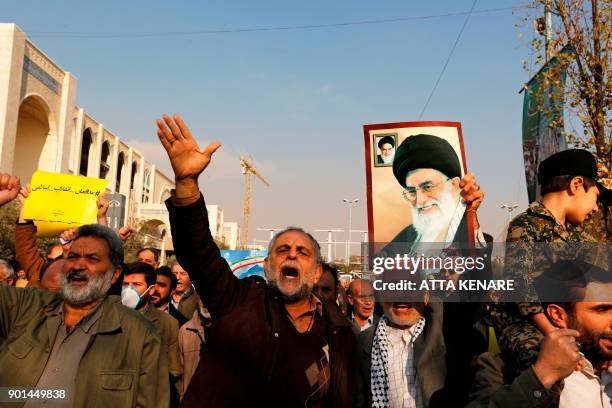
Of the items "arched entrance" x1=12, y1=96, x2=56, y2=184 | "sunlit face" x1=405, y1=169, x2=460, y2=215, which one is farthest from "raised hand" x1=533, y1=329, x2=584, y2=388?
"arched entrance" x1=12, y1=96, x2=56, y2=184

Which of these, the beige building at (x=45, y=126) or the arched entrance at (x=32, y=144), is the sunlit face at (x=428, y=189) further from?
the arched entrance at (x=32, y=144)

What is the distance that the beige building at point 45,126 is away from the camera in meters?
27.2

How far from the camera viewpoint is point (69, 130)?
35156mm

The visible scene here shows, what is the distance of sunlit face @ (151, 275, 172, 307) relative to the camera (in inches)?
196

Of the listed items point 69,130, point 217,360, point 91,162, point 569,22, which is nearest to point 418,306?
point 217,360

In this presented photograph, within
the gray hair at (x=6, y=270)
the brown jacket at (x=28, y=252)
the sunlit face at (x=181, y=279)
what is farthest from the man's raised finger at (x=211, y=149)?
the gray hair at (x=6, y=270)

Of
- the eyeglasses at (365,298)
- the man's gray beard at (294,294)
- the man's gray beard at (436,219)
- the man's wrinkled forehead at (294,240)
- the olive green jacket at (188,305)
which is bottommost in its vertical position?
the olive green jacket at (188,305)

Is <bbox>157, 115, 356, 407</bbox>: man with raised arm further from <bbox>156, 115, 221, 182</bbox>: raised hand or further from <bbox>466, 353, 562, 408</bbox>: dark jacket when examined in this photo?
<bbox>466, 353, 562, 408</bbox>: dark jacket

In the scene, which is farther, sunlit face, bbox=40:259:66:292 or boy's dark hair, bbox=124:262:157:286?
boy's dark hair, bbox=124:262:157:286

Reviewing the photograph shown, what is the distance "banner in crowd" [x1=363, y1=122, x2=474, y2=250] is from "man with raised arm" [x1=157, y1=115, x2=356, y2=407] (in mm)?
629

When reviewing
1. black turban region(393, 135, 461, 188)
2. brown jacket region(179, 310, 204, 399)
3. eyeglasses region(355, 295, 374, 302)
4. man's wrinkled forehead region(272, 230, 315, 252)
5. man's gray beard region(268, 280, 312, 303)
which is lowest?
brown jacket region(179, 310, 204, 399)

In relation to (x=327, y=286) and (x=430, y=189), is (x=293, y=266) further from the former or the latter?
(x=327, y=286)

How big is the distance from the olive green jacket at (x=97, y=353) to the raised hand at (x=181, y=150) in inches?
38.8

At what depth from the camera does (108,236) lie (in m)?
3.08
